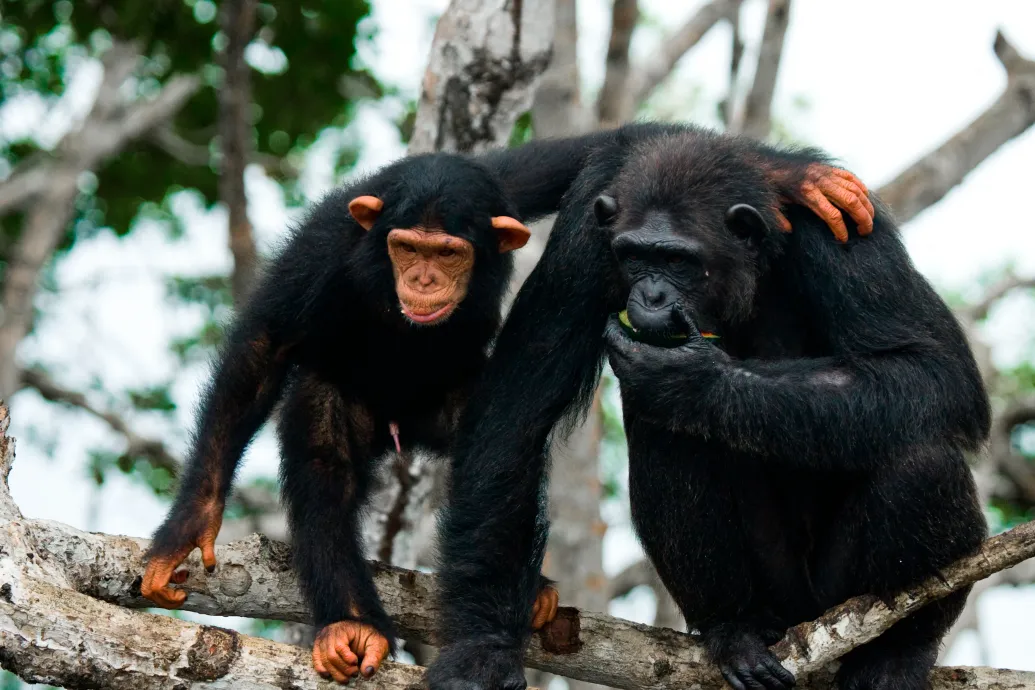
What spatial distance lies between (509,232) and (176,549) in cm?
259

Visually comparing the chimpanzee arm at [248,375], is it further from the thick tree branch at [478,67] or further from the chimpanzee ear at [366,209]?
the thick tree branch at [478,67]

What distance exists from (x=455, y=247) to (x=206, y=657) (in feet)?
8.77

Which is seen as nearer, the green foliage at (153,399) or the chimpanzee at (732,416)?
the chimpanzee at (732,416)

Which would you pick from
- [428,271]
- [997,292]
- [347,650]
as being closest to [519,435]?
[428,271]

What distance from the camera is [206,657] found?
5266mm

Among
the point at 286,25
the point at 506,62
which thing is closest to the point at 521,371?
the point at 506,62

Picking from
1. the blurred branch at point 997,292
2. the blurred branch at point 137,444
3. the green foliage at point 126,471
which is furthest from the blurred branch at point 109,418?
the blurred branch at point 997,292

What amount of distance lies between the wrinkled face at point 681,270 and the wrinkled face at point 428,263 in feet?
3.37

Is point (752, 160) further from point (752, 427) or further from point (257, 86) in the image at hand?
point (257, 86)

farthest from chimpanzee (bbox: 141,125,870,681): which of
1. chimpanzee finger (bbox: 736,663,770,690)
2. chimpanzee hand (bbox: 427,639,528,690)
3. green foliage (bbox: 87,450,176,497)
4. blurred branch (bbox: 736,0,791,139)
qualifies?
green foliage (bbox: 87,450,176,497)

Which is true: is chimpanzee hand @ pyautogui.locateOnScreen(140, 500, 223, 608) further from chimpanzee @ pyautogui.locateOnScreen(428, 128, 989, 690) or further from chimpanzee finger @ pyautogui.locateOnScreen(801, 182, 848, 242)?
Answer: chimpanzee finger @ pyautogui.locateOnScreen(801, 182, 848, 242)

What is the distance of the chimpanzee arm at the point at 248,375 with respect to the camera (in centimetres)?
662

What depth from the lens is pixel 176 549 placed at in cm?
615

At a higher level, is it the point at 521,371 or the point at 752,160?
the point at 752,160
